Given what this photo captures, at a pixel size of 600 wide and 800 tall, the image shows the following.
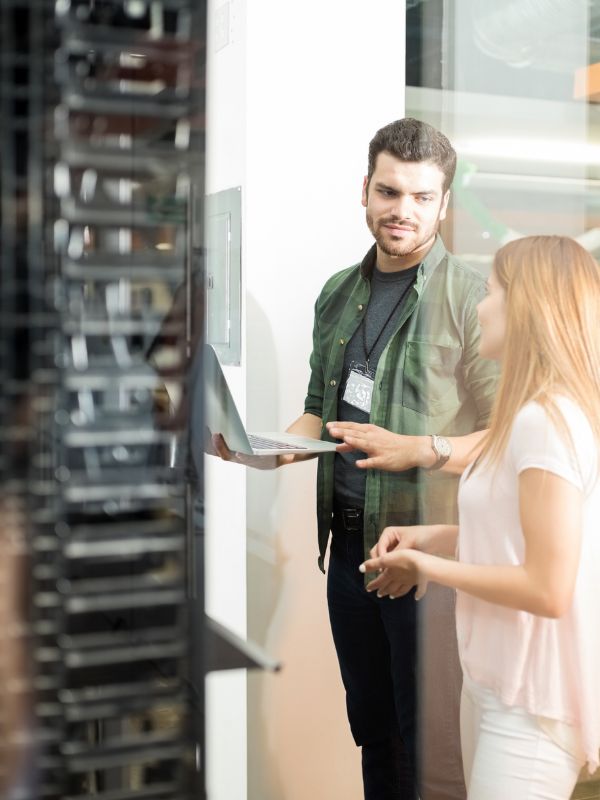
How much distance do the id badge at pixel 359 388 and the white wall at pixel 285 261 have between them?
0.33ft

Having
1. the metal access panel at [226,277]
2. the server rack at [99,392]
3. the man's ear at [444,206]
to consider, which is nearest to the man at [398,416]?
the man's ear at [444,206]

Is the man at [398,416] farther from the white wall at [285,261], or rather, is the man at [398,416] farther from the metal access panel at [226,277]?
the metal access panel at [226,277]

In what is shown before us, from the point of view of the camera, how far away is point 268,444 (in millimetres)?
1528

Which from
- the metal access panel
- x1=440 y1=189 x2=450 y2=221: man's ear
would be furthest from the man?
the metal access panel

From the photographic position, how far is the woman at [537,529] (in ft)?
4.13

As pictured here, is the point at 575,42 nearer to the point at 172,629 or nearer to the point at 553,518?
the point at 553,518

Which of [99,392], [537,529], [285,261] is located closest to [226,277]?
[285,261]

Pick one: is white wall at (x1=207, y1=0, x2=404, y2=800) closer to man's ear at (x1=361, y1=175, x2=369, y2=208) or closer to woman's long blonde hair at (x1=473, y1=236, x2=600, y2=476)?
man's ear at (x1=361, y1=175, x2=369, y2=208)

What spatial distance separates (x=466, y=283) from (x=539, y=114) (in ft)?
0.89

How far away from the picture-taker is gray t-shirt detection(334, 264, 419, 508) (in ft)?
4.94

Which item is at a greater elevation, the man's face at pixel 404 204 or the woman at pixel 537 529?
the man's face at pixel 404 204

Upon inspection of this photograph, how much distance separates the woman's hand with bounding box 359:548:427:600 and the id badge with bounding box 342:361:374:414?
246 millimetres

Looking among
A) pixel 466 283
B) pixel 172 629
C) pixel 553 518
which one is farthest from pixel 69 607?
pixel 466 283

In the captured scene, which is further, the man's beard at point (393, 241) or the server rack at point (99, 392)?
the man's beard at point (393, 241)
